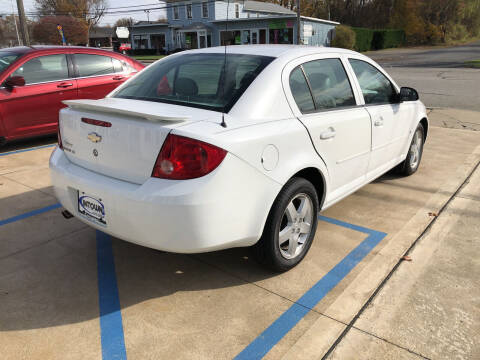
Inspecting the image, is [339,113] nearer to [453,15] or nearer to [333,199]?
[333,199]

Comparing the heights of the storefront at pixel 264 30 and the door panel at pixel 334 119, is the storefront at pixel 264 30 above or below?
above

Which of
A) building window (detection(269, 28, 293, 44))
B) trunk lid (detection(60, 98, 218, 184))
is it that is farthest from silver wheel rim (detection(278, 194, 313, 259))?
building window (detection(269, 28, 293, 44))

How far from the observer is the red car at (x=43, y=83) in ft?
20.1

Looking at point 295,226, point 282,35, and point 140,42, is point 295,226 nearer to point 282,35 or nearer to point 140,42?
point 282,35

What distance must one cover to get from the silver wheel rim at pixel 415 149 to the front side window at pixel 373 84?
97 centimetres

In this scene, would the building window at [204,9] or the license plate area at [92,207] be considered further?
the building window at [204,9]

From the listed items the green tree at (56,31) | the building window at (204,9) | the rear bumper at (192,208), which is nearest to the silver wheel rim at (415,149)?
the rear bumper at (192,208)

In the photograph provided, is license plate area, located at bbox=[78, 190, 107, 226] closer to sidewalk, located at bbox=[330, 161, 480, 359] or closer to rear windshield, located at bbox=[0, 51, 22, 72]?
sidewalk, located at bbox=[330, 161, 480, 359]

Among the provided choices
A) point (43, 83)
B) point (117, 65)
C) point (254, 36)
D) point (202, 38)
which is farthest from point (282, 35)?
point (43, 83)

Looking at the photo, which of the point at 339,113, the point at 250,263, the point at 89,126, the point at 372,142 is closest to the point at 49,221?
the point at 89,126

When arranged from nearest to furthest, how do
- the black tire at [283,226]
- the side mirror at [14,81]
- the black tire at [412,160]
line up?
the black tire at [283,226]
the black tire at [412,160]
the side mirror at [14,81]

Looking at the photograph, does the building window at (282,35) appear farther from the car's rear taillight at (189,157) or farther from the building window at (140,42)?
the car's rear taillight at (189,157)

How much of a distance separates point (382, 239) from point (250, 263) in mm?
1237

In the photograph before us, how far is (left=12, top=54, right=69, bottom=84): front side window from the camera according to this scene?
6.34 metres
